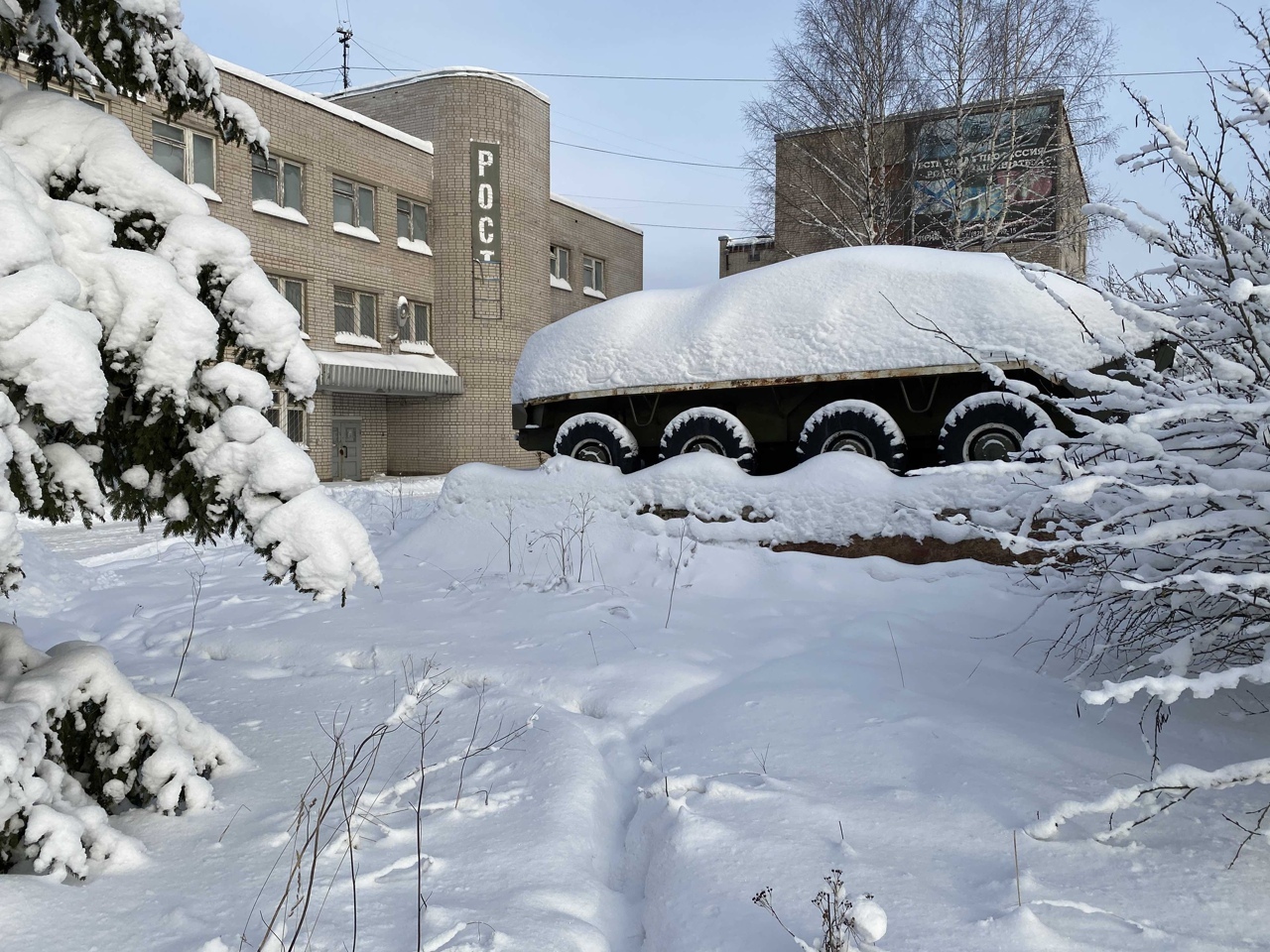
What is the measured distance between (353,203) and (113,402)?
17332mm

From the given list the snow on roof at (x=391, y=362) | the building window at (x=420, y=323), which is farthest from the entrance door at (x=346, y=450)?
the building window at (x=420, y=323)

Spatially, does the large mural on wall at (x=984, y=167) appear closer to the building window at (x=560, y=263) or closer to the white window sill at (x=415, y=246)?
the white window sill at (x=415, y=246)

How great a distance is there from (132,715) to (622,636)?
2.26 m

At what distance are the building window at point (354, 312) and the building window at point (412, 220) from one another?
1.75 m

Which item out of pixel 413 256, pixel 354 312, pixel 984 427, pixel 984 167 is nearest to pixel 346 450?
pixel 354 312

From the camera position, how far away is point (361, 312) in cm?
1831

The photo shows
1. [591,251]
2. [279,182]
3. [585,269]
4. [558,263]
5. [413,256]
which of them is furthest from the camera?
[585,269]

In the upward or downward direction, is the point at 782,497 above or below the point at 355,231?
below

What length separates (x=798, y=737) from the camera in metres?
2.85

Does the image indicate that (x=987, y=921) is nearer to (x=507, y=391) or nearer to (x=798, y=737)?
(x=798, y=737)

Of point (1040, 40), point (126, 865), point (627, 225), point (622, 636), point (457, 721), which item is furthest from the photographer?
point (627, 225)

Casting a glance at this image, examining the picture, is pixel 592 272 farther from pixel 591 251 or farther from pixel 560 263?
pixel 560 263

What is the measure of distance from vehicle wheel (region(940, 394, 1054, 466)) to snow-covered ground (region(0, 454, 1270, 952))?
87 cm

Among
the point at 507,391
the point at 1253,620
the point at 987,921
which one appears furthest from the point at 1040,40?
the point at 987,921
